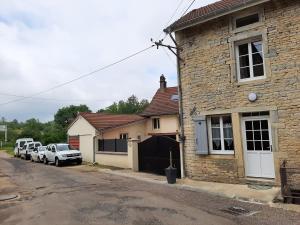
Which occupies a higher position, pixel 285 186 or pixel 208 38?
pixel 208 38

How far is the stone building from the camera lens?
1092 centimetres

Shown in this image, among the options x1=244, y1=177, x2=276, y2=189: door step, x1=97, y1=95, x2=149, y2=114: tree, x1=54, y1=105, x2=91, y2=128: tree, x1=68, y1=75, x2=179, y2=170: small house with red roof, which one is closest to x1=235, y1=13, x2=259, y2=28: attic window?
x1=244, y1=177, x2=276, y2=189: door step

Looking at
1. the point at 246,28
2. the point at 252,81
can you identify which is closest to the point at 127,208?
the point at 252,81

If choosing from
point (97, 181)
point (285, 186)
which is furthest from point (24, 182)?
point (285, 186)

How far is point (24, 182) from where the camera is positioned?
50.0ft

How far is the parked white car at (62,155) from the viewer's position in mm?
23688

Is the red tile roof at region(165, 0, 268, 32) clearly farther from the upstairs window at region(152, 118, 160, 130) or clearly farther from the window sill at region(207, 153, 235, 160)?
the upstairs window at region(152, 118, 160, 130)

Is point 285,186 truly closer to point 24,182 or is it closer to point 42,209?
point 42,209

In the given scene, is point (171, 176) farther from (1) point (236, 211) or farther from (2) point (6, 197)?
(2) point (6, 197)

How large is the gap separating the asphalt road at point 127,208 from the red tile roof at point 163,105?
14.7 m

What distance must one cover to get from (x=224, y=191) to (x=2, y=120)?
10123cm

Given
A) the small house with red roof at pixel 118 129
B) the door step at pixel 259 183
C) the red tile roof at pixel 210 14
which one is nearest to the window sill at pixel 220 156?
the door step at pixel 259 183

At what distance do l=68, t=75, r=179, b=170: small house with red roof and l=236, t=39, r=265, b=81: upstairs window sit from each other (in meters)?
9.78

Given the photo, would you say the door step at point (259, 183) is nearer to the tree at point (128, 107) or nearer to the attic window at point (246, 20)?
the attic window at point (246, 20)
